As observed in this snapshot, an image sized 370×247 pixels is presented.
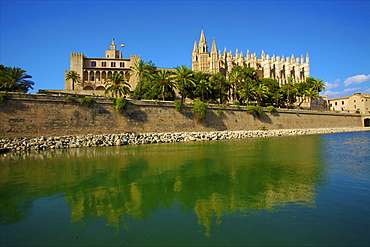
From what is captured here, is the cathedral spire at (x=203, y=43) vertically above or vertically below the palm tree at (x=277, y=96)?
above

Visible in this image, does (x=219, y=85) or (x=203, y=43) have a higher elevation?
(x=203, y=43)

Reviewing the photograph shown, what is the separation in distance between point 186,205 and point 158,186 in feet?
8.24

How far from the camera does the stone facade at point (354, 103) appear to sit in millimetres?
72188

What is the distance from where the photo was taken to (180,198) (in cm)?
845

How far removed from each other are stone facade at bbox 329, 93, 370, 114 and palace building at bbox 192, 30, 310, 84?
49.9 feet

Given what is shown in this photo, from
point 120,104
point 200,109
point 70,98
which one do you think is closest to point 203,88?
point 200,109

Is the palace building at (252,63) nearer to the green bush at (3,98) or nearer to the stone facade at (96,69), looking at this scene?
the stone facade at (96,69)

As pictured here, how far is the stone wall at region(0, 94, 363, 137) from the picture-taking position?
78.2 feet

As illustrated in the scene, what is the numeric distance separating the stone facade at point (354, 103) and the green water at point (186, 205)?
71.5 metres

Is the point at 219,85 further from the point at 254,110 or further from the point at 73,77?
the point at 73,77

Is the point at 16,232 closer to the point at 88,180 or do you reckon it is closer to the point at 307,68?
the point at 88,180

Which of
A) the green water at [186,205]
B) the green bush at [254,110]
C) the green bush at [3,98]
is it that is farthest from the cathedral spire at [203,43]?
the green water at [186,205]

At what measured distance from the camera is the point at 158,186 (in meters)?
10.0

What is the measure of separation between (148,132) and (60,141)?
10.2 m
